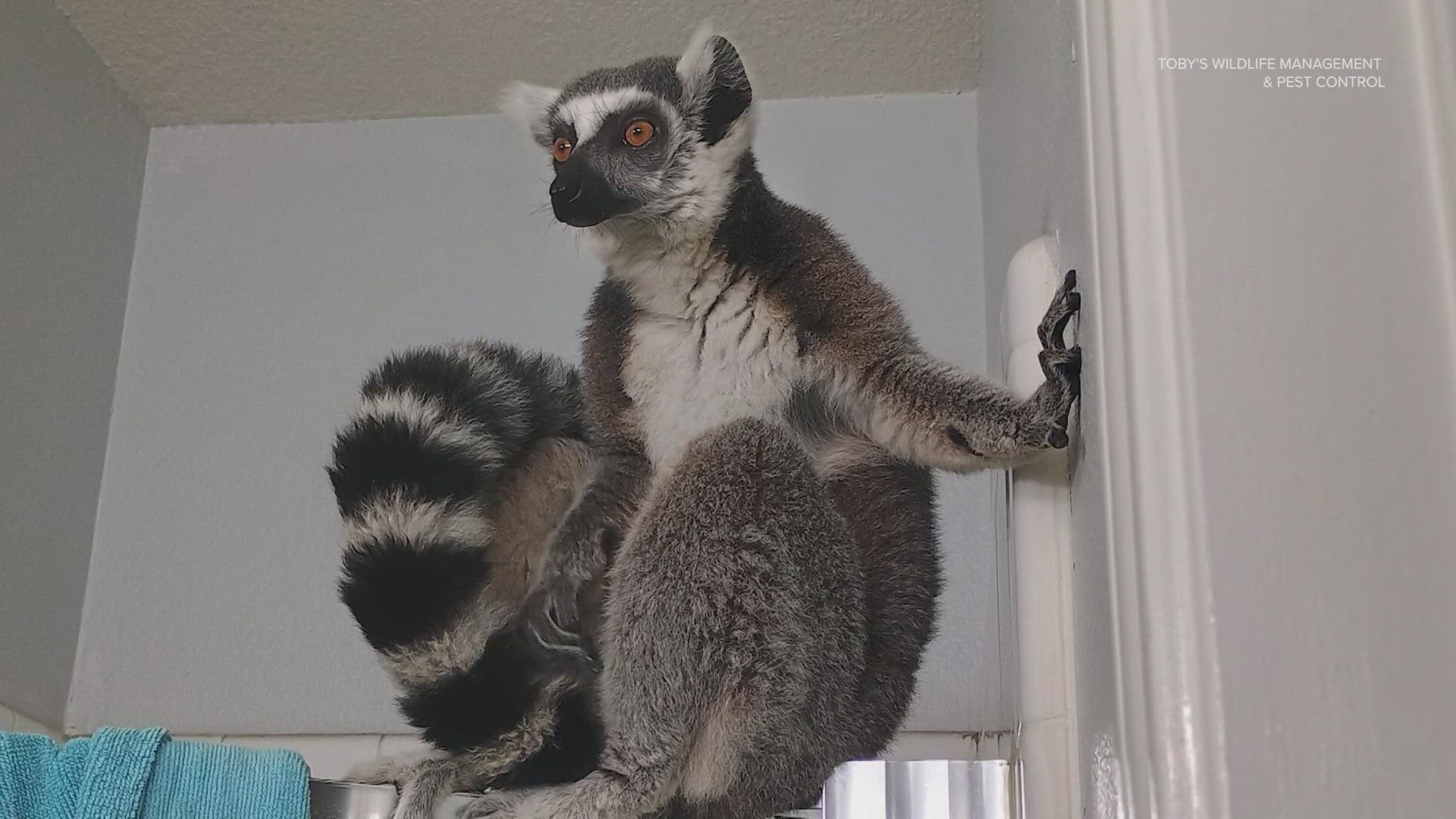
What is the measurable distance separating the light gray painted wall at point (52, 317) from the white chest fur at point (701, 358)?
1157 millimetres

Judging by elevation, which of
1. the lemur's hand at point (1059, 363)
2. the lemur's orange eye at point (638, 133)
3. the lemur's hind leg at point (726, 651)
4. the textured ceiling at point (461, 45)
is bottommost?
the lemur's hind leg at point (726, 651)

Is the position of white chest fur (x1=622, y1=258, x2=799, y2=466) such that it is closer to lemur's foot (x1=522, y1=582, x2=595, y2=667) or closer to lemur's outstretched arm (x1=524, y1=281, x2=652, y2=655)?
lemur's outstretched arm (x1=524, y1=281, x2=652, y2=655)

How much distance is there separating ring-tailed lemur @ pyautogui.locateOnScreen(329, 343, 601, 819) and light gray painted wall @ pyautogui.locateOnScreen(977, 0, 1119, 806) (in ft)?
1.53

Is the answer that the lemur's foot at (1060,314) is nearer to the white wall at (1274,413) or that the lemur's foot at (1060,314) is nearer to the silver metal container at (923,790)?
the white wall at (1274,413)

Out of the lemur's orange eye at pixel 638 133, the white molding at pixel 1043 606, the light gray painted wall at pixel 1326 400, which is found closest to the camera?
the light gray painted wall at pixel 1326 400

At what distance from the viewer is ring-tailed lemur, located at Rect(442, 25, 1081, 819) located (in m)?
1.03

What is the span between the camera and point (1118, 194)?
27.9 inches

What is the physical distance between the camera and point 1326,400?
64 centimetres

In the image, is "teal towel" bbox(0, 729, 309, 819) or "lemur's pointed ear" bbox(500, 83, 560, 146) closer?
"teal towel" bbox(0, 729, 309, 819)

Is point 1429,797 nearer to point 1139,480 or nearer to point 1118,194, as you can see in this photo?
point 1139,480

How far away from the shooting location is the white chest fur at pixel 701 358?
1190mm

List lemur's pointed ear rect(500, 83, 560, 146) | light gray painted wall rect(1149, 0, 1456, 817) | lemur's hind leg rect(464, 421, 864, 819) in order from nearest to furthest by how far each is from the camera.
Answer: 1. light gray painted wall rect(1149, 0, 1456, 817)
2. lemur's hind leg rect(464, 421, 864, 819)
3. lemur's pointed ear rect(500, 83, 560, 146)

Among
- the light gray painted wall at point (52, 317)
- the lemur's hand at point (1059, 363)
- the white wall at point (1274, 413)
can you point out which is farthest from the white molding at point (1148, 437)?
the light gray painted wall at point (52, 317)

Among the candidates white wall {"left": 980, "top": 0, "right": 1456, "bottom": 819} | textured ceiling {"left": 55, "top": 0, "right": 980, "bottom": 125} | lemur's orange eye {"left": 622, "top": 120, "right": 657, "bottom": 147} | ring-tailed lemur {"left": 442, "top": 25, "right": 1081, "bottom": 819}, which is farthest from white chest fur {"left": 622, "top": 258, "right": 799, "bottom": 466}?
textured ceiling {"left": 55, "top": 0, "right": 980, "bottom": 125}
